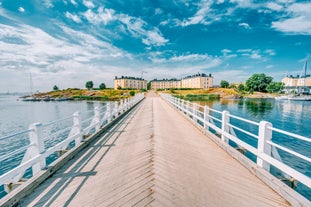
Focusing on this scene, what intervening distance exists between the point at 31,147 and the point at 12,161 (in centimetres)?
1079

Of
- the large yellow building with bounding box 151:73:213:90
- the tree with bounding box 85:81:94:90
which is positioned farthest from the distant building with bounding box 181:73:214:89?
the tree with bounding box 85:81:94:90

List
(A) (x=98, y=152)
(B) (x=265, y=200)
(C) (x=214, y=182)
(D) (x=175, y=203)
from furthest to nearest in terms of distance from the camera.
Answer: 1. (A) (x=98, y=152)
2. (C) (x=214, y=182)
3. (B) (x=265, y=200)
4. (D) (x=175, y=203)

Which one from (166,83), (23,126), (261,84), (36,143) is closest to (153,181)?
(36,143)

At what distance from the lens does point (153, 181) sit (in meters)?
3.63

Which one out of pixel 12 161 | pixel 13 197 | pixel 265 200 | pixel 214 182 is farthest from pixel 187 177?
pixel 12 161

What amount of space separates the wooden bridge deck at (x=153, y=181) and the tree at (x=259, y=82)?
426 ft

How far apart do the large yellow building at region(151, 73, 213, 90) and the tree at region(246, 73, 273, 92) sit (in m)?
34.1

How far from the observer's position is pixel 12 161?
472 inches

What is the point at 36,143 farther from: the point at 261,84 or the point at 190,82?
the point at 190,82

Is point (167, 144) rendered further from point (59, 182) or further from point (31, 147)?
point (31, 147)

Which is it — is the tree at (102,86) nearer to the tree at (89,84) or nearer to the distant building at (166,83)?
the tree at (89,84)

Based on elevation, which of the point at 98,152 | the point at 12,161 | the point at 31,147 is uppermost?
the point at 31,147

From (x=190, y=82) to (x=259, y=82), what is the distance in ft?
195

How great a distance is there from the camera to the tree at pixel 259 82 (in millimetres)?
115875
